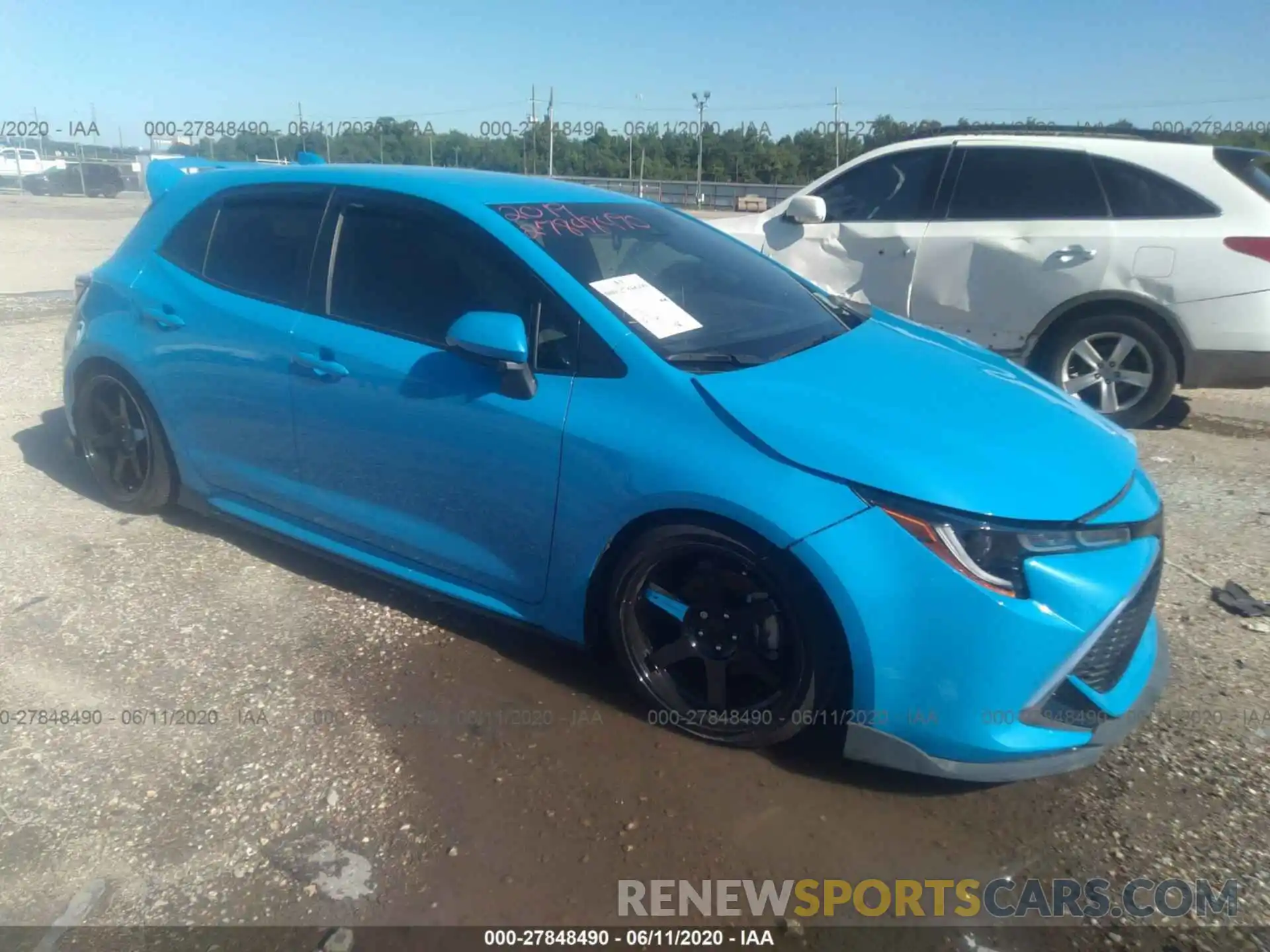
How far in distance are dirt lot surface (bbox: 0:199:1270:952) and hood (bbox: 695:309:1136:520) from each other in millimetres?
904

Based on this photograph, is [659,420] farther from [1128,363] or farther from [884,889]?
[1128,363]

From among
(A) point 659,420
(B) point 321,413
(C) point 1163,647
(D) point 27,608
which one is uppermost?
(A) point 659,420

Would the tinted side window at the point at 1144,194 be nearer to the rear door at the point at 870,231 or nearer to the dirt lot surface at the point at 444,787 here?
the rear door at the point at 870,231

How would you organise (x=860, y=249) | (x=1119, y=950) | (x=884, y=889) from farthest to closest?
(x=860, y=249), (x=884, y=889), (x=1119, y=950)

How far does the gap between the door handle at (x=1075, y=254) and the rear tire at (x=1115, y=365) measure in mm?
366

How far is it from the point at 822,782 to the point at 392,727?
1346 millimetres

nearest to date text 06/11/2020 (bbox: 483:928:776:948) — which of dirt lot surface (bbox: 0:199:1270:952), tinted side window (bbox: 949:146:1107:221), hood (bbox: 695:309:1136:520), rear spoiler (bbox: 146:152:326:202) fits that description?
dirt lot surface (bbox: 0:199:1270:952)

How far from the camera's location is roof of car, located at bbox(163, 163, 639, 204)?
3439 mm

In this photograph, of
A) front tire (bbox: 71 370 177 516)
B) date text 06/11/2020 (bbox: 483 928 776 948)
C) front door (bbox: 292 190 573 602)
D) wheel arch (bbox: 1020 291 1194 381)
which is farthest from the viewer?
wheel arch (bbox: 1020 291 1194 381)

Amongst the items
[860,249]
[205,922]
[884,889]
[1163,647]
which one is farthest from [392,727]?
[860,249]

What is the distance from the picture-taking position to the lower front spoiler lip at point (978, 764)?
256 centimetres

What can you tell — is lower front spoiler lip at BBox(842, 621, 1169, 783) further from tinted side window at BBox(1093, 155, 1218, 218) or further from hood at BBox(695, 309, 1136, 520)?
tinted side window at BBox(1093, 155, 1218, 218)

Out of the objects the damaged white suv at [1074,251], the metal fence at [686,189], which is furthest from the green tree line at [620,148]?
the damaged white suv at [1074,251]

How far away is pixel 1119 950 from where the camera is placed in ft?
7.35
